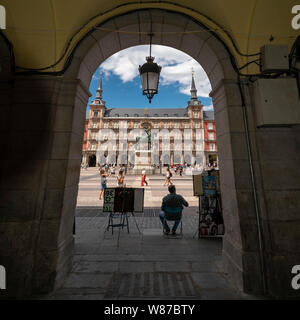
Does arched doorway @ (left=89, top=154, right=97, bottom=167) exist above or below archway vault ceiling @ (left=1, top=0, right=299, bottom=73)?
above

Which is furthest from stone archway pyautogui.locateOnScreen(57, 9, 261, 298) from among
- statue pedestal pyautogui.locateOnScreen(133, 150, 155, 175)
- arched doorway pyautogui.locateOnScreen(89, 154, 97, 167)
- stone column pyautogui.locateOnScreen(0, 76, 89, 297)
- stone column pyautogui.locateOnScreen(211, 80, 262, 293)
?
arched doorway pyautogui.locateOnScreen(89, 154, 97, 167)

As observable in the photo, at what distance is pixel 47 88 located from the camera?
2.55 metres

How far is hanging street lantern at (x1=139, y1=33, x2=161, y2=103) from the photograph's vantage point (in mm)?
3188

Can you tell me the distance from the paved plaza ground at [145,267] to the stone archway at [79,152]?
0.31m

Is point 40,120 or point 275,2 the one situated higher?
point 275,2

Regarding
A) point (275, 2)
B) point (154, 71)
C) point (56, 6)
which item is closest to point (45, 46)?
point (56, 6)

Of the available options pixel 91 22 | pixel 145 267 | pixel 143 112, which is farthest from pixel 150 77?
pixel 143 112

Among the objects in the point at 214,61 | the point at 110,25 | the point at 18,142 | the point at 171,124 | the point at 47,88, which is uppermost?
the point at 171,124

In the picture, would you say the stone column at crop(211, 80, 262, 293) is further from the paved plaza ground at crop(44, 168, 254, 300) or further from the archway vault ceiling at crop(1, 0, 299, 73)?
the archway vault ceiling at crop(1, 0, 299, 73)

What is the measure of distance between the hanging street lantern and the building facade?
4745cm

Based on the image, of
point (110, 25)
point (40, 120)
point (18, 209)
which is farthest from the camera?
point (110, 25)

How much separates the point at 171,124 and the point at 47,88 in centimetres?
5329
